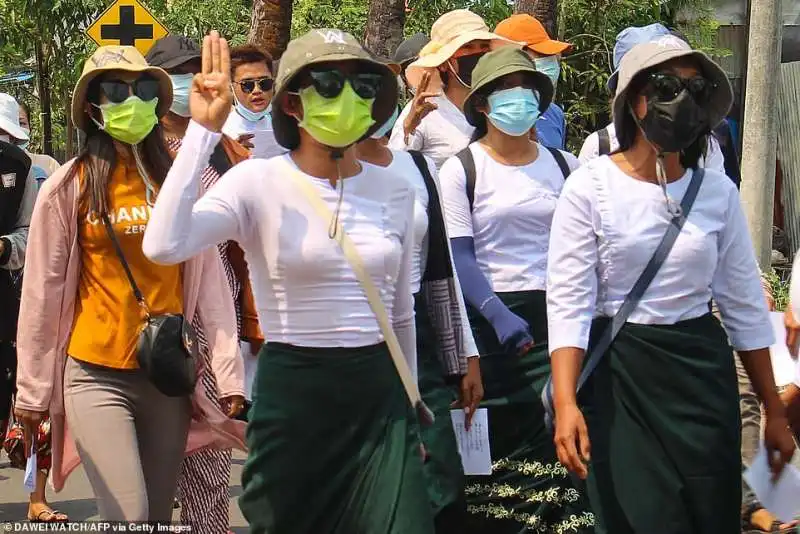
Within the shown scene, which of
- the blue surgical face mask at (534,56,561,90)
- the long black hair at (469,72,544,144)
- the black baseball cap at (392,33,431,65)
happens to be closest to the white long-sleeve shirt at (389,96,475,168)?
the long black hair at (469,72,544,144)

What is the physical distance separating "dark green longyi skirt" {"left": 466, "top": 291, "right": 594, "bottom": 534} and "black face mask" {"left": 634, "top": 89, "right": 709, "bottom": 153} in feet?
4.88

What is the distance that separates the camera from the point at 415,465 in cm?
405

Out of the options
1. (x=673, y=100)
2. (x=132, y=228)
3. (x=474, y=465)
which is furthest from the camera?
(x=474, y=465)

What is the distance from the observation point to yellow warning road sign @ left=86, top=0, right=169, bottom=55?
1228 centimetres

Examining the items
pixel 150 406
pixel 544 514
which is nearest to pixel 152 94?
pixel 150 406

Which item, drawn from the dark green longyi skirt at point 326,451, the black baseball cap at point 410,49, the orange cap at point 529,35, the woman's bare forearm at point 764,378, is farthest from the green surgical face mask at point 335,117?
the black baseball cap at point 410,49

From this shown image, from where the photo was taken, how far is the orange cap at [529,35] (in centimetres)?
738

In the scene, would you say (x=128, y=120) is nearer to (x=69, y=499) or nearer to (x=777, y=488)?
(x=777, y=488)

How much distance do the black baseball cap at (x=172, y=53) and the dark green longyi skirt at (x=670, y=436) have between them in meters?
3.02

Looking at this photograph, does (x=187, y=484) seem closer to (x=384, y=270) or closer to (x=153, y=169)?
(x=153, y=169)

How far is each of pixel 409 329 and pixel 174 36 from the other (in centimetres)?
291

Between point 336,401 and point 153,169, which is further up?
point 153,169

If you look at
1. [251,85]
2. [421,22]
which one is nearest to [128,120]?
[251,85]

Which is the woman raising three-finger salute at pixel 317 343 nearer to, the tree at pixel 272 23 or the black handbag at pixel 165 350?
the black handbag at pixel 165 350
